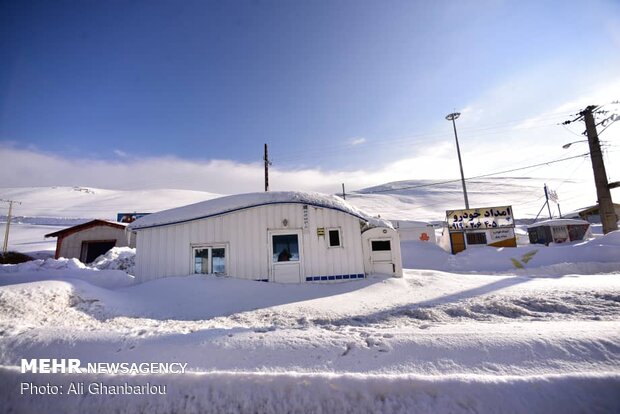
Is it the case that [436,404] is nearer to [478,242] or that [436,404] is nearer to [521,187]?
[478,242]

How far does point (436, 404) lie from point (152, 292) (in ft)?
28.5

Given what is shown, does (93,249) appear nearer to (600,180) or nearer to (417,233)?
(417,233)

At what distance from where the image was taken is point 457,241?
77.6ft

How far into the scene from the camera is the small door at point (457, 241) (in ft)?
77.0

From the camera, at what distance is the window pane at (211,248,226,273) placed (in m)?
10.3

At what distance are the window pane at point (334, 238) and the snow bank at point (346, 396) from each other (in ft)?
25.3

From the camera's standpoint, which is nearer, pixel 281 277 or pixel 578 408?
pixel 578 408

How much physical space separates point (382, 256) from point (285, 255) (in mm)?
4130

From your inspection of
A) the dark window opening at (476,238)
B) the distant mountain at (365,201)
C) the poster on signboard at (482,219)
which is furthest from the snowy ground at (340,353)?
the distant mountain at (365,201)

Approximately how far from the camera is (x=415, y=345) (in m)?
3.74

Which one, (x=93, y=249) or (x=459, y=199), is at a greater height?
(x=459, y=199)

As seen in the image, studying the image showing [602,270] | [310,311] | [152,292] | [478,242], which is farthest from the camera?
[478,242]

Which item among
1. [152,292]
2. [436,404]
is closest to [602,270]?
[436,404]

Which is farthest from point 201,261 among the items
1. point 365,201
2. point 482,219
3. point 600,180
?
point 365,201
